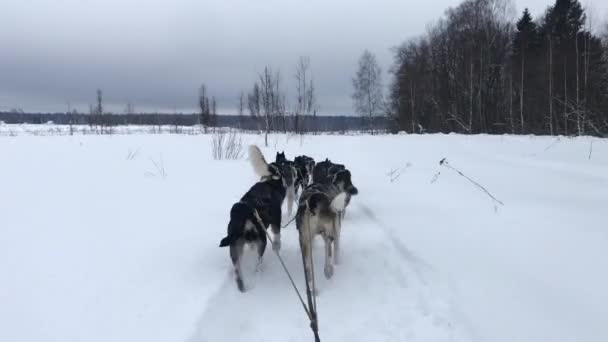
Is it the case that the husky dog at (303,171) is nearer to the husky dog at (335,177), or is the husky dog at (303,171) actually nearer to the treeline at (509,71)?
the husky dog at (335,177)

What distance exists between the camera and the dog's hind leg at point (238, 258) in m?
3.23

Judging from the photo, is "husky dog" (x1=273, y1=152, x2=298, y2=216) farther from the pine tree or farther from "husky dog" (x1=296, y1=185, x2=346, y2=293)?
the pine tree

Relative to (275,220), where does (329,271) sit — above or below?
below

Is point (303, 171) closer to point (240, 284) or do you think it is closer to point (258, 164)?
point (258, 164)

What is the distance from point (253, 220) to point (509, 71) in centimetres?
3205

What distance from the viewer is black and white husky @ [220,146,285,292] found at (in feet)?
10.6

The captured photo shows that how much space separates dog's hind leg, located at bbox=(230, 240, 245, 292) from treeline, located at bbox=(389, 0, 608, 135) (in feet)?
67.8

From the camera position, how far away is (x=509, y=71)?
29.1 m

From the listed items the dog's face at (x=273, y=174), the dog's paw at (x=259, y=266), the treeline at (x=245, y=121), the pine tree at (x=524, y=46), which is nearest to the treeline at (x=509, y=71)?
the pine tree at (x=524, y=46)

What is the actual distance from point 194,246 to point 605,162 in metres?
7.89

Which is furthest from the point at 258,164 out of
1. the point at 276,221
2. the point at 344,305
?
the point at 344,305

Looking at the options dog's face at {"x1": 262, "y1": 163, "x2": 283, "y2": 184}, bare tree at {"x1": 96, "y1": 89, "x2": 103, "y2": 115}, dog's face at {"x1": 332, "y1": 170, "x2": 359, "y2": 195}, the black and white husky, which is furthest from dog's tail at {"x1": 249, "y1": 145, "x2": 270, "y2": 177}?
bare tree at {"x1": 96, "y1": 89, "x2": 103, "y2": 115}

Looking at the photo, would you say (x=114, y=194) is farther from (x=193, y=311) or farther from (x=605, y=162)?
(x=605, y=162)

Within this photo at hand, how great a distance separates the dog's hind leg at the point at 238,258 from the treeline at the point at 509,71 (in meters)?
20.7
